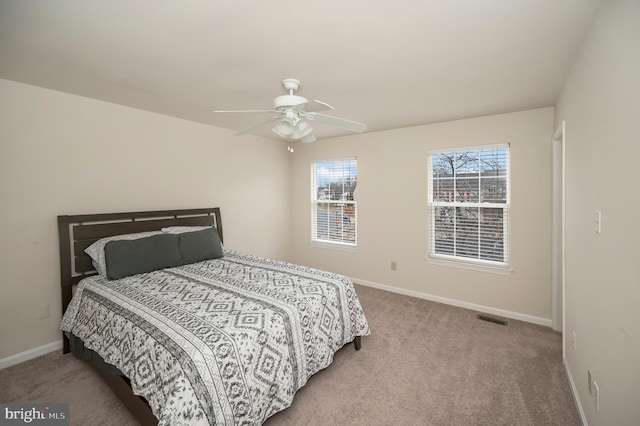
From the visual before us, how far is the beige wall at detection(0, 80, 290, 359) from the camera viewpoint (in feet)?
7.95

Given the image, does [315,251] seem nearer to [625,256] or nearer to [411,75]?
[411,75]

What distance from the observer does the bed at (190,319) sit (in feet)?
4.84

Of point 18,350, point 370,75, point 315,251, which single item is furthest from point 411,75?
point 18,350

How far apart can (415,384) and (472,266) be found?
1933mm

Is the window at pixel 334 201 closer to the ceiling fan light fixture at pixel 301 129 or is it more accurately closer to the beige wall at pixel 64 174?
the beige wall at pixel 64 174

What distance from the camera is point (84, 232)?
2.74 meters

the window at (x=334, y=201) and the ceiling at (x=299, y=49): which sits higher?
the ceiling at (x=299, y=49)

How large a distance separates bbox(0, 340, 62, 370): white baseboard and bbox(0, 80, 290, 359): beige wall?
0.12 ft

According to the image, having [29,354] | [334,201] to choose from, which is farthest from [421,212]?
[29,354]

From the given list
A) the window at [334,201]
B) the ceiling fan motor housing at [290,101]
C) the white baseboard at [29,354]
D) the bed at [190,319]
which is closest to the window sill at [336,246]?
the window at [334,201]

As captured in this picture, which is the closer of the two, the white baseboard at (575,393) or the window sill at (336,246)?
the white baseboard at (575,393)

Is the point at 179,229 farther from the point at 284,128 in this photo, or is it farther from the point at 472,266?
the point at 472,266

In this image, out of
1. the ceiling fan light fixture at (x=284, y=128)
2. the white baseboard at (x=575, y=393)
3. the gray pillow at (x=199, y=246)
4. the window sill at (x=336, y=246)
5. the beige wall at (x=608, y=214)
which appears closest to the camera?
the beige wall at (x=608, y=214)

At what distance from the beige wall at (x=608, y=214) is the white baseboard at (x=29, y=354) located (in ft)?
13.3
